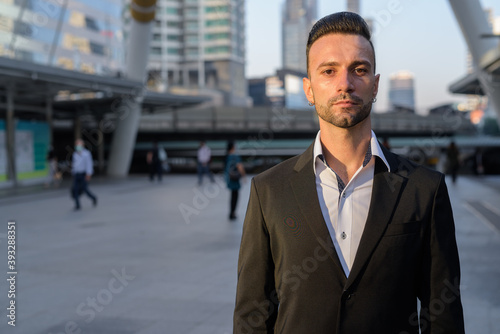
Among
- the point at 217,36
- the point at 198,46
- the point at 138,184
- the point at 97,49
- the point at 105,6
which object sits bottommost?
the point at 138,184

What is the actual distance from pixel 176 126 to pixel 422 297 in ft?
125

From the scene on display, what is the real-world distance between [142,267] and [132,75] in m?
18.9

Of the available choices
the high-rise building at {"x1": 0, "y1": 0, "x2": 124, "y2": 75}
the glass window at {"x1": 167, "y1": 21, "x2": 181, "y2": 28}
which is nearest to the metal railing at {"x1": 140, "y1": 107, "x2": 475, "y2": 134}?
the high-rise building at {"x1": 0, "y1": 0, "x2": 124, "y2": 75}

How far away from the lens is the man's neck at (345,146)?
1801 mm

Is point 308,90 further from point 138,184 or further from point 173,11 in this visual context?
point 173,11

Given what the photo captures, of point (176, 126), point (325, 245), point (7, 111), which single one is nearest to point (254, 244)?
point (325, 245)

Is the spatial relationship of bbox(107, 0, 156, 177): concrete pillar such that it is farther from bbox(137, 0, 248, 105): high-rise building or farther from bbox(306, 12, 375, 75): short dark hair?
bbox(137, 0, 248, 105): high-rise building

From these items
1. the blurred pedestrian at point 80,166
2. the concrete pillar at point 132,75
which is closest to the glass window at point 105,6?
the concrete pillar at point 132,75

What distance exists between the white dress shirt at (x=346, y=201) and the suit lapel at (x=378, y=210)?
1.4 inches

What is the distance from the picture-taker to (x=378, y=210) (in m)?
1.72

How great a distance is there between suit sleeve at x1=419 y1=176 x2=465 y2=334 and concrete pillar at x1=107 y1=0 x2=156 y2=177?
21818 mm

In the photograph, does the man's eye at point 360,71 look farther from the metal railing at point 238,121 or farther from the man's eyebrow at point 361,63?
the metal railing at point 238,121

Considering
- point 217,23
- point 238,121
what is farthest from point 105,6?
point 217,23

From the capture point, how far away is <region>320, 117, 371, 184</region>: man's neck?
70.9 inches
